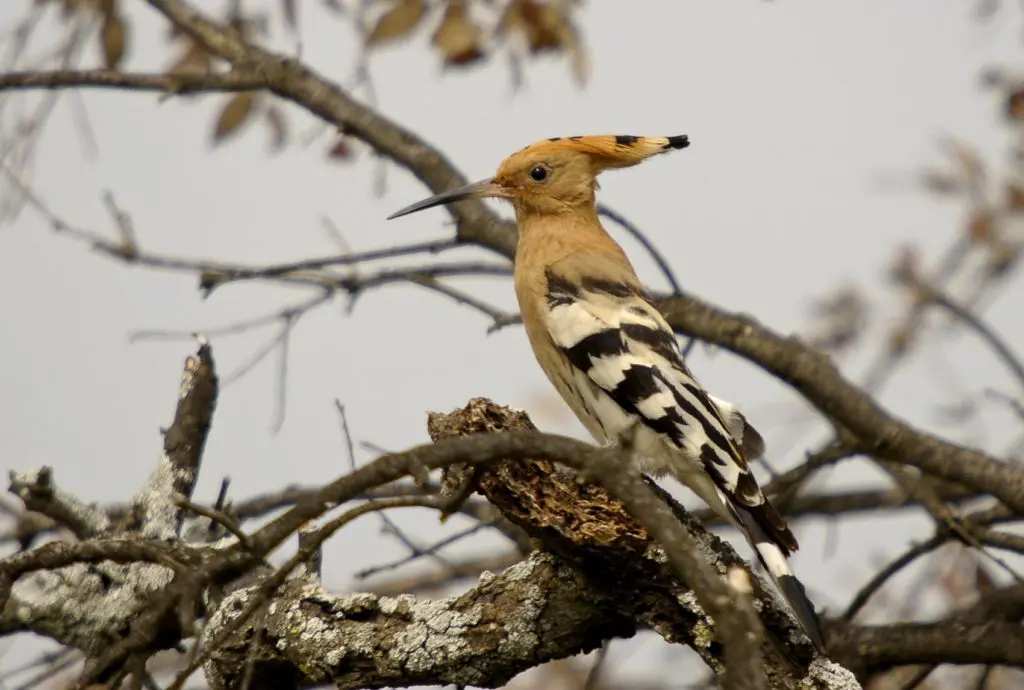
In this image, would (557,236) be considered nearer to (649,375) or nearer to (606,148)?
(606,148)

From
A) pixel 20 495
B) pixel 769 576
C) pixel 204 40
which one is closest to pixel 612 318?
pixel 769 576

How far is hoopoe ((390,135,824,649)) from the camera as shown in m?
2.71

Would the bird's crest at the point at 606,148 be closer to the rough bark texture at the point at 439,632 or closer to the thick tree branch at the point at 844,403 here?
the thick tree branch at the point at 844,403

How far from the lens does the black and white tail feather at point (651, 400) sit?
2656 mm

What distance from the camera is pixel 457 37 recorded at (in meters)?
3.46

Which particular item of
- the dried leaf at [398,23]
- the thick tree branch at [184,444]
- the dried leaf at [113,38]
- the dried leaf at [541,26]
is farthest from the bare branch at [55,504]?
the dried leaf at [541,26]

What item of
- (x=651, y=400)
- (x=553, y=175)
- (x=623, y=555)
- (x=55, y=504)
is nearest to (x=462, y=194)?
(x=553, y=175)

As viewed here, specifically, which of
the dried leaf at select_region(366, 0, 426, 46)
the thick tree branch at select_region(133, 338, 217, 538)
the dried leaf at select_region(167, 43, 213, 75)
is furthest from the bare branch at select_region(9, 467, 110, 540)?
the dried leaf at select_region(167, 43, 213, 75)

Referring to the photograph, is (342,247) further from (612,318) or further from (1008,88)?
(1008,88)

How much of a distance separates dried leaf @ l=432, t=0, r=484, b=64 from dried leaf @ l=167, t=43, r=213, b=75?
3.12 ft

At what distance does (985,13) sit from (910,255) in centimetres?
118

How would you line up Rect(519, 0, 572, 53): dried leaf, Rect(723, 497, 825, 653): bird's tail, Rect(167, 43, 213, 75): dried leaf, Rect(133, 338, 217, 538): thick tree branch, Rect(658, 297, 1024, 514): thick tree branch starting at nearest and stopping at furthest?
Rect(723, 497, 825, 653): bird's tail, Rect(133, 338, 217, 538): thick tree branch, Rect(658, 297, 1024, 514): thick tree branch, Rect(519, 0, 572, 53): dried leaf, Rect(167, 43, 213, 75): dried leaf

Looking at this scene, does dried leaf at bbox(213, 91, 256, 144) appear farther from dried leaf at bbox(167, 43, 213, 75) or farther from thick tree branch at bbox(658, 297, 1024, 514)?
thick tree branch at bbox(658, 297, 1024, 514)

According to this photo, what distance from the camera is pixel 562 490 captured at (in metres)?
2.19
